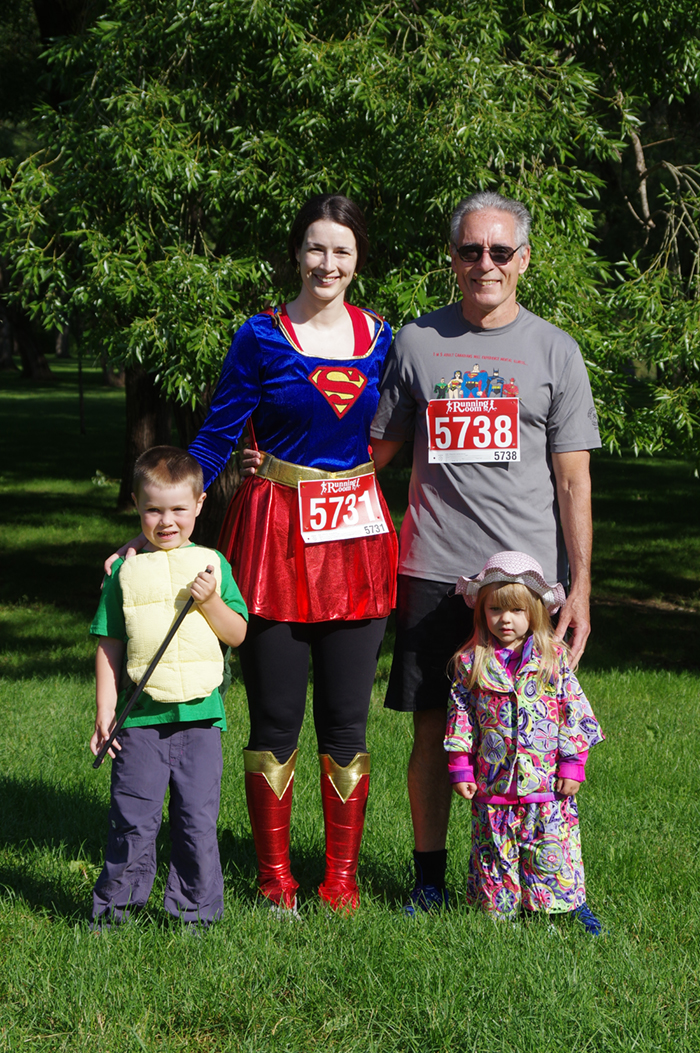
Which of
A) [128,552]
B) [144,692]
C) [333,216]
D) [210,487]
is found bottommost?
[144,692]

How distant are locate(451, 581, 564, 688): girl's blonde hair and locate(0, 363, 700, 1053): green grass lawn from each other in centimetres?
77

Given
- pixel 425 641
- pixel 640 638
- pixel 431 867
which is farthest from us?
pixel 640 638

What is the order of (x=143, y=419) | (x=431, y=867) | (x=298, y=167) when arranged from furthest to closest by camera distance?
(x=143, y=419) < (x=298, y=167) < (x=431, y=867)

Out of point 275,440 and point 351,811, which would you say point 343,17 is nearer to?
point 275,440

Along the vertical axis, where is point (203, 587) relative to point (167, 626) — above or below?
above

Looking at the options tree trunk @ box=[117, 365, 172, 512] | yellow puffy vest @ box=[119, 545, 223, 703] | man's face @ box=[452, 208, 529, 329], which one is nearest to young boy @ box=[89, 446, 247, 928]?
yellow puffy vest @ box=[119, 545, 223, 703]

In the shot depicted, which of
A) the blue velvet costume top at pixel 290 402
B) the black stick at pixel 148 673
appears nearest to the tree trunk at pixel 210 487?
the blue velvet costume top at pixel 290 402

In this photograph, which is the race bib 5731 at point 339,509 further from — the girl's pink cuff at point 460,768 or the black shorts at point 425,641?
the girl's pink cuff at point 460,768

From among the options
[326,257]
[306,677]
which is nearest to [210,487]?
[306,677]

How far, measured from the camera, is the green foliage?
5.97 metres

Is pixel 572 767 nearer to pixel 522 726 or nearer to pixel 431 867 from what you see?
pixel 522 726

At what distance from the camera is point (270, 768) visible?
3.57 meters

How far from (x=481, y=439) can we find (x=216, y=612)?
3.14ft

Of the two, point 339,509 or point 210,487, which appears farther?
point 210,487
